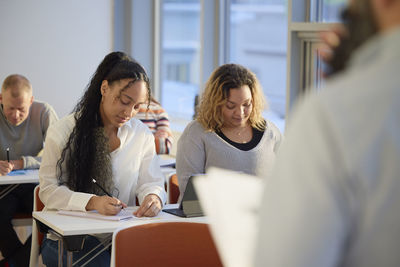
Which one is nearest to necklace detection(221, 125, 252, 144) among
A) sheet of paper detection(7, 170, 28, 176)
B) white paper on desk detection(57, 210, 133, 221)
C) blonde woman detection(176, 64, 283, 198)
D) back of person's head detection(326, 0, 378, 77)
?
blonde woman detection(176, 64, 283, 198)

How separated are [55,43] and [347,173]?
20.8 feet

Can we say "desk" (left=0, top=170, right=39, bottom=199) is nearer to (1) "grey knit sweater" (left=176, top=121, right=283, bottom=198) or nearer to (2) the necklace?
(1) "grey knit sweater" (left=176, top=121, right=283, bottom=198)

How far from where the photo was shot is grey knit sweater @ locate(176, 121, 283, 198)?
332cm

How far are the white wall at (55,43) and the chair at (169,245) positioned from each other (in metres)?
4.56

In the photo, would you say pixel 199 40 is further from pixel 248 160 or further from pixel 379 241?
pixel 379 241

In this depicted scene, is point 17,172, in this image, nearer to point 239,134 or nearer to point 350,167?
point 239,134

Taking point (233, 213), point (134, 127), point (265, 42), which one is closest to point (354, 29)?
point (233, 213)

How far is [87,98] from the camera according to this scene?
3045 mm

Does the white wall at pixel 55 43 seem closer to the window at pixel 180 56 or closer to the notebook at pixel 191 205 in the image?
the window at pixel 180 56

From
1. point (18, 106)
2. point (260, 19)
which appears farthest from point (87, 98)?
point (260, 19)

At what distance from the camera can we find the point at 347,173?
0.76 meters

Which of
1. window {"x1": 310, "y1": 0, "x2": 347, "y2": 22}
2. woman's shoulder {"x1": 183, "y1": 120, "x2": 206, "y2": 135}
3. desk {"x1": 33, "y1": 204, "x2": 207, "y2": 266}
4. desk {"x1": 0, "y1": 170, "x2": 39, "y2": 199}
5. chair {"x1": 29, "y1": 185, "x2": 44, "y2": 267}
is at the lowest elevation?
chair {"x1": 29, "y1": 185, "x2": 44, "y2": 267}

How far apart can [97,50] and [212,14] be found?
5.43 feet

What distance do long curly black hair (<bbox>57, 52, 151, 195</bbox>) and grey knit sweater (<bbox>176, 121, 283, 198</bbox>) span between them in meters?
0.48
